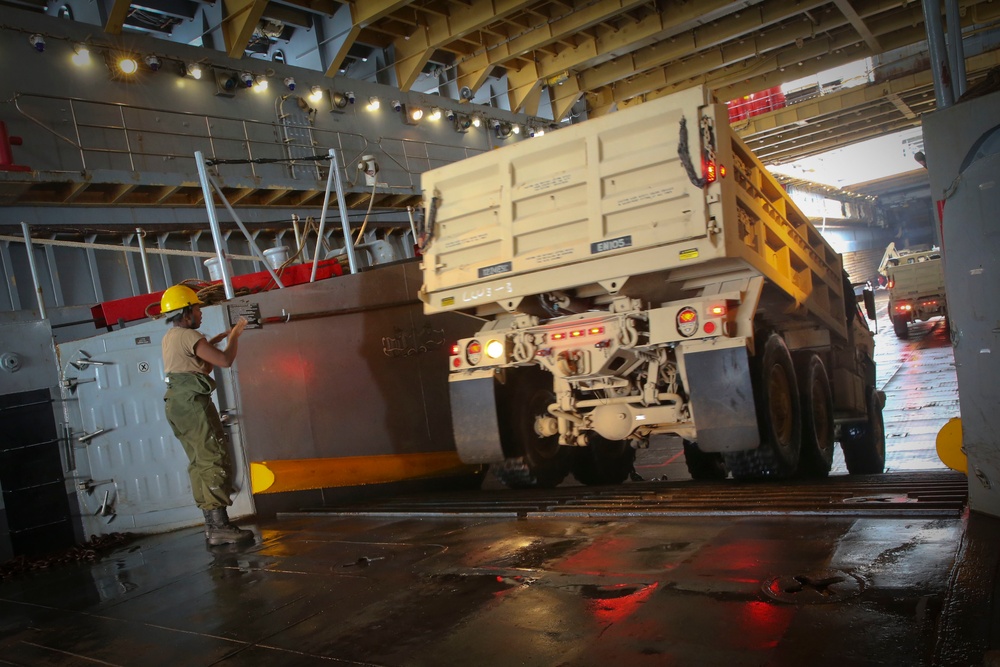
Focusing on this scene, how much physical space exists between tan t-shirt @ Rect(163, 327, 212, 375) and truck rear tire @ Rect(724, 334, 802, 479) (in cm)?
440

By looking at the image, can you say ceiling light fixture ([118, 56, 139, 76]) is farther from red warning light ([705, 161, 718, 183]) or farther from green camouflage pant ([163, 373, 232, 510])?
red warning light ([705, 161, 718, 183])

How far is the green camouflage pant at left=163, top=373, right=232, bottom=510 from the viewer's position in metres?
6.25

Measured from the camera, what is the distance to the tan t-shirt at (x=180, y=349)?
20.4 feet

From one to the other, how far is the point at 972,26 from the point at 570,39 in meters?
11.1

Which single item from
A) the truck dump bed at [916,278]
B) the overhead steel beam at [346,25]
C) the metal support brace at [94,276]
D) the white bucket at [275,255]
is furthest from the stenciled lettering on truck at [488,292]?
the truck dump bed at [916,278]

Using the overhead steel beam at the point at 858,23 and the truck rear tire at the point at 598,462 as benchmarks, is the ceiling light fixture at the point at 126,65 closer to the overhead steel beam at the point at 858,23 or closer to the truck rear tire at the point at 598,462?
the truck rear tire at the point at 598,462

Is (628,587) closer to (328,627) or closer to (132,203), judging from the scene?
(328,627)

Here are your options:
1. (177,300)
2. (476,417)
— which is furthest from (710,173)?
(177,300)

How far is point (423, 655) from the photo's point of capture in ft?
10.4

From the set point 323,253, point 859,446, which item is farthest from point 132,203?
point 859,446

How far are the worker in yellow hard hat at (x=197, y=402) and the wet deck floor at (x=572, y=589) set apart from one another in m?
0.34

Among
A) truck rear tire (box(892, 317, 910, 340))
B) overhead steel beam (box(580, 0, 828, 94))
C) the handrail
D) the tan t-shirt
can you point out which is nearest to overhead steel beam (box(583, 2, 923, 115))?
overhead steel beam (box(580, 0, 828, 94))

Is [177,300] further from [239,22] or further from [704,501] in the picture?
[239,22]

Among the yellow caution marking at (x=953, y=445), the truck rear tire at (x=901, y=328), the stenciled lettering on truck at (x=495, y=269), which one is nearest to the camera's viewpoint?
the yellow caution marking at (x=953, y=445)
